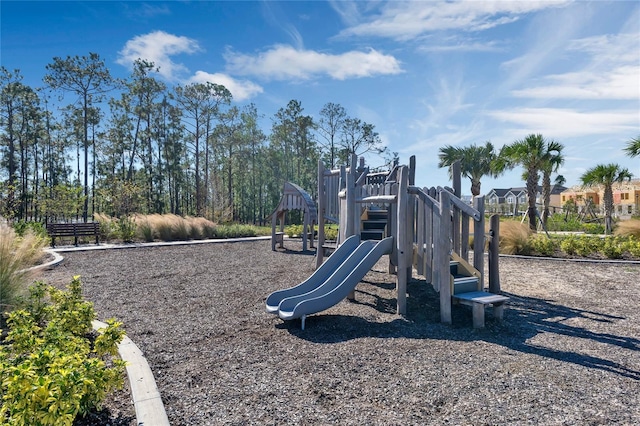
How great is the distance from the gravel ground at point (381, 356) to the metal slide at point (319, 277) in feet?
0.74

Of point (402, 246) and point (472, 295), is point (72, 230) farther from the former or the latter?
point (472, 295)

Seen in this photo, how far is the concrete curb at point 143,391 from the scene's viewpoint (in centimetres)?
254

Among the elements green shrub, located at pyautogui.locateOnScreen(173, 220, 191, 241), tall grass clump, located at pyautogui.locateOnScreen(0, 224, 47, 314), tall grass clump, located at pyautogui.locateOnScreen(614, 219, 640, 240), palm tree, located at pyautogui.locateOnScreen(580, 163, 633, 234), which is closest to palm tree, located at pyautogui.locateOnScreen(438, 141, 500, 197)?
palm tree, located at pyautogui.locateOnScreen(580, 163, 633, 234)

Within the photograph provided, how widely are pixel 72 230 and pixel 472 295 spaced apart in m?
13.6

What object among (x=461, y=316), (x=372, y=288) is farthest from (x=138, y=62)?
(x=461, y=316)

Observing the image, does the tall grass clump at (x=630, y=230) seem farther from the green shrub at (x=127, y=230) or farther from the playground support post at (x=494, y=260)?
the green shrub at (x=127, y=230)

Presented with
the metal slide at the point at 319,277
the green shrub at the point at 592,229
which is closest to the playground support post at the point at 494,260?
the metal slide at the point at 319,277

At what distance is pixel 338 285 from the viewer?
522cm

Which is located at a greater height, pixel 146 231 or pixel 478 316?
pixel 146 231

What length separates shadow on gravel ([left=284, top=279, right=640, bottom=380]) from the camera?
3.93m

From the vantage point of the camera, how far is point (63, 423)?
193cm

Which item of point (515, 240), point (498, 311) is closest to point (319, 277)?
point (498, 311)

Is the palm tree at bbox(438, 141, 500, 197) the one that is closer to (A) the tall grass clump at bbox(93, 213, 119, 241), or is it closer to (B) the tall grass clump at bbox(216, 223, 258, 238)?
(B) the tall grass clump at bbox(216, 223, 258, 238)

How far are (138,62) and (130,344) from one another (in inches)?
1259
